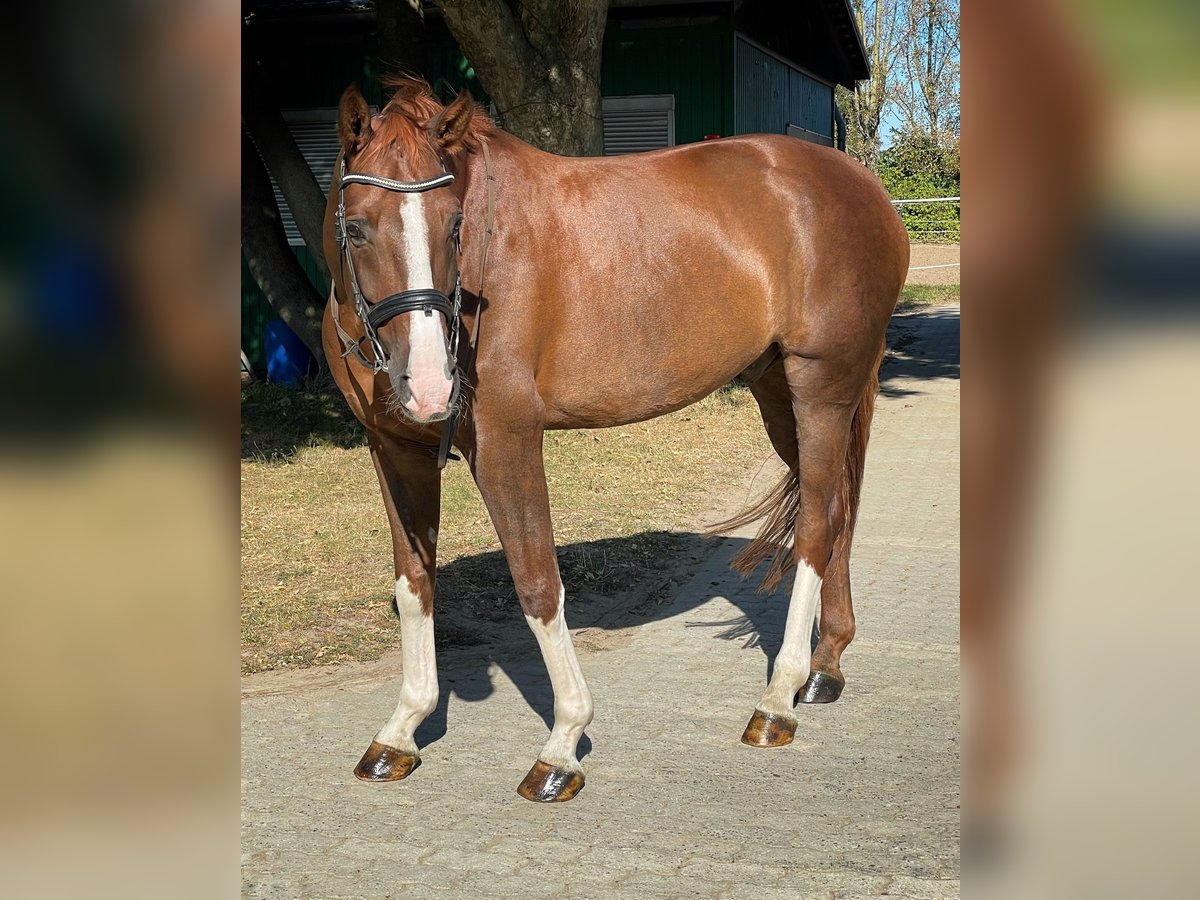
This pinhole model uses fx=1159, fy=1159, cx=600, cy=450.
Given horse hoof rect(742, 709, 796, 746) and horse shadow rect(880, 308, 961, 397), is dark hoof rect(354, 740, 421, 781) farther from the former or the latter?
horse shadow rect(880, 308, 961, 397)

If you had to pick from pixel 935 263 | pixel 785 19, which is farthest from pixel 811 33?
pixel 935 263

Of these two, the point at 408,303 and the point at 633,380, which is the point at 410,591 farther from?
the point at 408,303

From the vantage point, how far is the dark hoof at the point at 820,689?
4.52m

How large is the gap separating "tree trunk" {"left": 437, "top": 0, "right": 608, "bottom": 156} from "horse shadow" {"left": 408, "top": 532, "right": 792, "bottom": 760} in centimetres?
375

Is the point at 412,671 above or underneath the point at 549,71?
underneath

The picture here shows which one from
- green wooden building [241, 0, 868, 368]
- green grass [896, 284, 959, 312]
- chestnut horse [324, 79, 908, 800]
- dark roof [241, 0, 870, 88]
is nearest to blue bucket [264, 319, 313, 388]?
green wooden building [241, 0, 868, 368]

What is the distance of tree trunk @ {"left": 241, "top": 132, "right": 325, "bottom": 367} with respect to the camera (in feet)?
37.5

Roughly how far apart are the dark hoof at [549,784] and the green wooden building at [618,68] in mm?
11282

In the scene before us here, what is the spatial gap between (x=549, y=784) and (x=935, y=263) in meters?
28.0

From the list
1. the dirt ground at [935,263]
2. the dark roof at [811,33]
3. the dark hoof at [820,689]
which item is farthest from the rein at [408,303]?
the dirt ground at [935,263]

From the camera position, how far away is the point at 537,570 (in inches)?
144

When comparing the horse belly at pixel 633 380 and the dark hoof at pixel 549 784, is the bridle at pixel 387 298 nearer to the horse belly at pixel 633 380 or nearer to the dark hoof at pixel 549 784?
the horse belly at pixel 633 380
